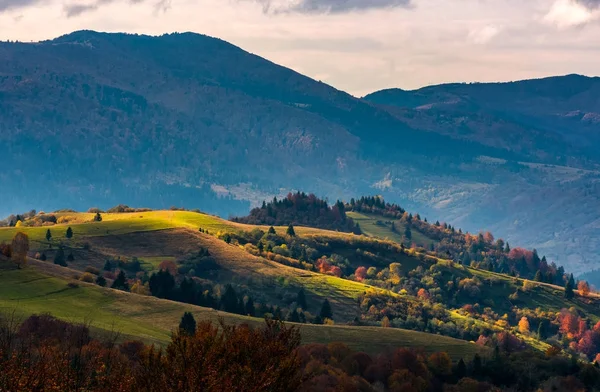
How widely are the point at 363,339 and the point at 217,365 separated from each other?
400 feet

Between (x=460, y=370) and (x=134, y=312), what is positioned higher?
(x=134, y=312)

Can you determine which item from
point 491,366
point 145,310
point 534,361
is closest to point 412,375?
point 491,366

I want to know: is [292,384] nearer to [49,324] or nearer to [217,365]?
[217,365]

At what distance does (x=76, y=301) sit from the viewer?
175875mm

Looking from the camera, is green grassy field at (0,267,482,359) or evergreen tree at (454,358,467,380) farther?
evergreen tree at (454,358,467,380)

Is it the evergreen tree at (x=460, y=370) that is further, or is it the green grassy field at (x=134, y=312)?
the evergreen tree at (x=460, y=370)

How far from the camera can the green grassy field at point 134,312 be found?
164 metres

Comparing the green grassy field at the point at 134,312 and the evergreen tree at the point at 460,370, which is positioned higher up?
the green grassy field at the point at 134,312

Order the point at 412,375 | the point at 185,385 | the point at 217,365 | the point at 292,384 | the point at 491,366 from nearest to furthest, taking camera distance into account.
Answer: the point at 185,385, the point at 217,365, the point at 292,384, the point at 412,375, the point at 491,366

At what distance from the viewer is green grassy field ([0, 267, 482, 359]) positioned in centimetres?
16412

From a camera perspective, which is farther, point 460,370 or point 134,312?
point 134,312

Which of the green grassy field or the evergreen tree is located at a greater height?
the green grassy field

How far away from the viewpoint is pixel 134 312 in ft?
575

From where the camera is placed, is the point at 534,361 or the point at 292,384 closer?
the point at 292,384
